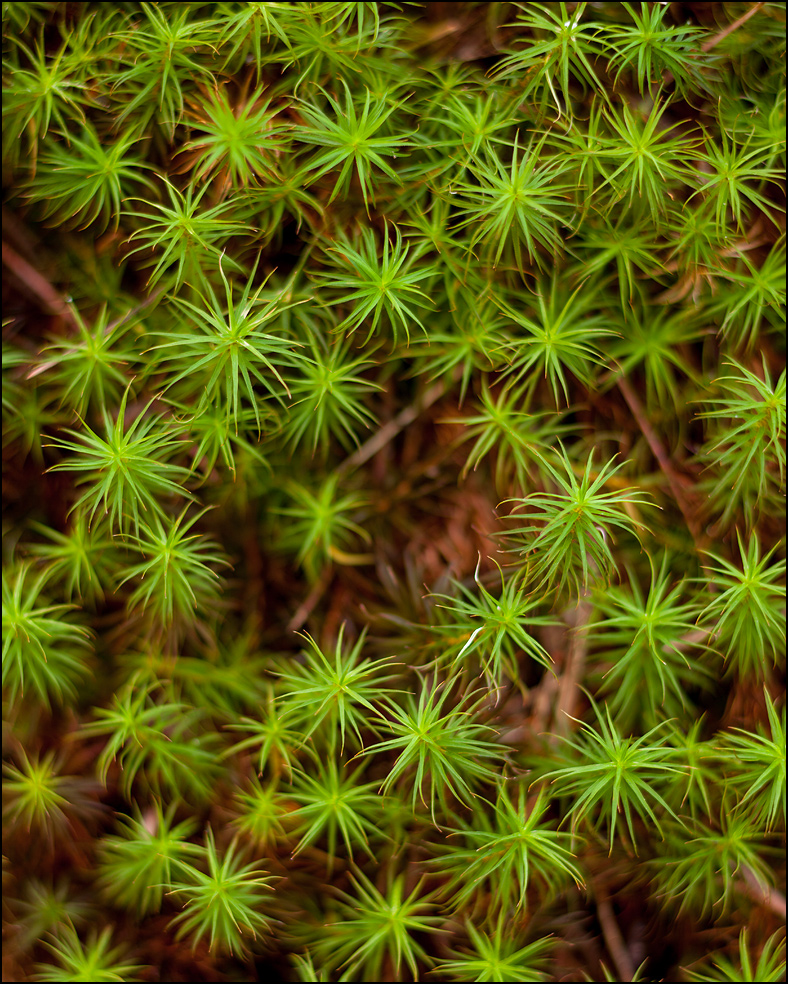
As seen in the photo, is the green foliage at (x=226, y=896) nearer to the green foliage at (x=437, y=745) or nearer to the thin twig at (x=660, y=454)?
the green foliage at (x=437, y=745)

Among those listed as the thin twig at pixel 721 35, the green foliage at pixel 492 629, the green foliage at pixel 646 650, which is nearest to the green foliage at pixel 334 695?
the green foliage at pixel 492 629

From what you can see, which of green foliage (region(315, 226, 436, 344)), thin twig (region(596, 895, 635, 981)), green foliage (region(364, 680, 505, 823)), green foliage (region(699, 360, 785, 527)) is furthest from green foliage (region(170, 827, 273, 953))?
green foliage (region(699, 360, 785, 527))

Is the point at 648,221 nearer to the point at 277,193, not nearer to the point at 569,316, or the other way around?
the point at 569,316

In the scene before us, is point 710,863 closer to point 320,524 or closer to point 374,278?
point 320,524

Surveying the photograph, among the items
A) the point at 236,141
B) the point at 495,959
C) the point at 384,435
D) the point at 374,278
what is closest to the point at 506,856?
the point at 495,959

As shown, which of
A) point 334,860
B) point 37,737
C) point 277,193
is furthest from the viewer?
point 37,737

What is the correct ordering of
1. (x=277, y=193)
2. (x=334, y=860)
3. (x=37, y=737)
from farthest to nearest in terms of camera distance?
1. (x=37, y=737)
2. (x=334, y=860)
3. (x=277, y=193)

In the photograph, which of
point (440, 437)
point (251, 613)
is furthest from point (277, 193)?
point (251, 613)
